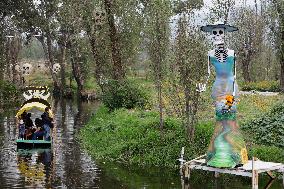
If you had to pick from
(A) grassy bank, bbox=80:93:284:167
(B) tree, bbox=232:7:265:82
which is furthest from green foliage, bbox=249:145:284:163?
(B) tree, bbox=232:7:265:82

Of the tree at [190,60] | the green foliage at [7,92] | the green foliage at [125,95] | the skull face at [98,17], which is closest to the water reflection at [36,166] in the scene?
the tree at [190,60]

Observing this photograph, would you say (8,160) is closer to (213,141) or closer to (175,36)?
(175,36)

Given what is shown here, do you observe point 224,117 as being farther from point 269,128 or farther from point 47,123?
point 47,123

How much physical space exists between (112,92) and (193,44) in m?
11.9

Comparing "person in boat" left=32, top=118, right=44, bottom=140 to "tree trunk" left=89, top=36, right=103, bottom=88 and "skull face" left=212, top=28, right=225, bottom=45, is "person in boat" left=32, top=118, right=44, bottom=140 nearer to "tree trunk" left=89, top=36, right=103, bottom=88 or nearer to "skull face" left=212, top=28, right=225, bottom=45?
"skull face" left=212, top=28, right=225, bottom=45

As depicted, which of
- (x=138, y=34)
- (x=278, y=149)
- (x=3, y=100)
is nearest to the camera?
(x=278, y=149)

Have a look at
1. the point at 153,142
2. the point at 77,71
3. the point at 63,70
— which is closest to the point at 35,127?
the point at 153,142

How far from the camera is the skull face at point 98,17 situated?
3362 centimetres

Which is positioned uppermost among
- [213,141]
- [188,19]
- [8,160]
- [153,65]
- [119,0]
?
[119,0]

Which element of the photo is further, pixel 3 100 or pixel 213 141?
pixel 3 100

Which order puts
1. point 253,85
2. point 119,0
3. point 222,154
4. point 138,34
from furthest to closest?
point 253,85 → point 138,34 → point 119,0 → point 222,154

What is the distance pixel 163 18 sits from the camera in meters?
20.0

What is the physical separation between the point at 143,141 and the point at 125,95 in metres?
9.06

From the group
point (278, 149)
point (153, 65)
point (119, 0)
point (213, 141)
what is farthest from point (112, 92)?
point (213, 141)
